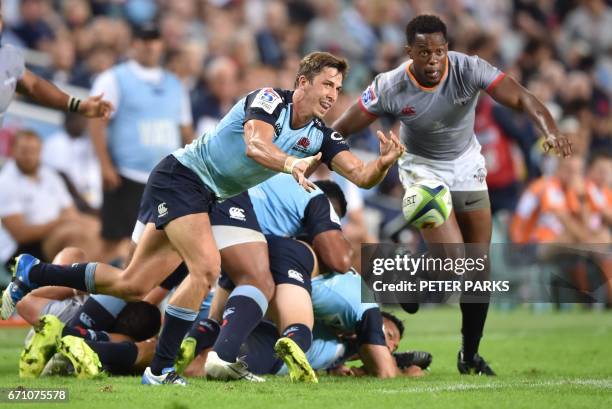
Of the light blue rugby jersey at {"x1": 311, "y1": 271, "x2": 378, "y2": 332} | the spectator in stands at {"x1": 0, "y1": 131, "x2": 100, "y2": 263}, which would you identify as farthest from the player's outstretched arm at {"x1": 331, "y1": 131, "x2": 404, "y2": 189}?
the spectator in stands at {"x1": 0, "y1": 131, "x2": 100, "y2": 263}

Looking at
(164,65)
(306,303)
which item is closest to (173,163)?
(306,303)

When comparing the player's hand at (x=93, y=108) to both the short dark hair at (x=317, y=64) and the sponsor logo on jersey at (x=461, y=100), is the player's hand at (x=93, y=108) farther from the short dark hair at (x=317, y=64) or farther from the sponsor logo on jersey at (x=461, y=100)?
the sponsor logo on jersey at (x=461, y=100)

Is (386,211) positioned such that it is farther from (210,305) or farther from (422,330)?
(210,305)

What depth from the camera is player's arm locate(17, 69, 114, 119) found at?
8531 millimetres

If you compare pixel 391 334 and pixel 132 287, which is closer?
pixel 132 287

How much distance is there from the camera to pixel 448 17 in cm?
2016

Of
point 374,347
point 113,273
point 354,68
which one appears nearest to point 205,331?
point 113,273

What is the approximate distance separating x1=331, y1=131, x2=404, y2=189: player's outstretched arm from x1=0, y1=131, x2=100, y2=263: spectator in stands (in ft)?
21.1

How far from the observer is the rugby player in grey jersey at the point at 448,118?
26.1 ft

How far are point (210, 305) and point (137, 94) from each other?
4.60m

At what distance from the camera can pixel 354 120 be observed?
8.41 m

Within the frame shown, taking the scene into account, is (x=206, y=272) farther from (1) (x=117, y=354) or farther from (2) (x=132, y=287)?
(1) (x=117, y=354)

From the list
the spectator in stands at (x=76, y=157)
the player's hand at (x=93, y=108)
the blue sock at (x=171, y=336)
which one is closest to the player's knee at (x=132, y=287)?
the blue sock at (x=171, y=336)

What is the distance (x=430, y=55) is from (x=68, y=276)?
289cm
